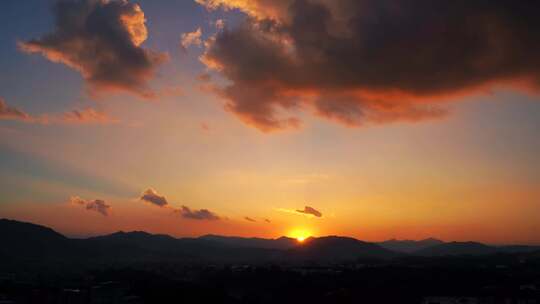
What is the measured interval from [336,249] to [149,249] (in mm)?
50636

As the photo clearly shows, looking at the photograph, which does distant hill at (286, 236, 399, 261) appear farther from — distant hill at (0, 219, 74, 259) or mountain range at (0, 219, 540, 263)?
distant hill at (0, 219, 74, 259)

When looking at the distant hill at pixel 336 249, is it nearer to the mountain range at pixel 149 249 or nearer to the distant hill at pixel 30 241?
the mountain range at pixel 149 249

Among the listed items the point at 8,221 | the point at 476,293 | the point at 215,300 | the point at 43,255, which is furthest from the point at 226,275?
the point at 8,221

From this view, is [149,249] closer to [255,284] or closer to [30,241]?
[30,241]

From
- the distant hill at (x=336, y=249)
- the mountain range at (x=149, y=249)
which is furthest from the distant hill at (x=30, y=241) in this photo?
the distant hill at (x=336, y=249)

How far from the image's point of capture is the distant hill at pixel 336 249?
140000 millimetres

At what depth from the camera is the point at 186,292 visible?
153ft

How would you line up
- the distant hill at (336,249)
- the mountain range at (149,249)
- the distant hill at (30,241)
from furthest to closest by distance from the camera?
1. the distant hill at (336,249)
2. the mountain range at (149,249)
3. the distant hill at (30,241)

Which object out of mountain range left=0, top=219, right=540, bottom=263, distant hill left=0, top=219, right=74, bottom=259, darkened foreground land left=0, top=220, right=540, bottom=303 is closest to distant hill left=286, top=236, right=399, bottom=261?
mountain range left=0, top=219, right=540, bottom=263

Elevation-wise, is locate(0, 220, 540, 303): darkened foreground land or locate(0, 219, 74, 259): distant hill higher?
locate(0, 219, 74, 259): distant hill

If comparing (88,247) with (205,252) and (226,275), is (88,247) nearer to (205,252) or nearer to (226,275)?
(205,252)

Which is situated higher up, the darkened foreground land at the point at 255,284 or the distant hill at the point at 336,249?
the distant hill at the point at 336,249

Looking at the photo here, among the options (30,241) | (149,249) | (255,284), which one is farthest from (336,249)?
(255,284)

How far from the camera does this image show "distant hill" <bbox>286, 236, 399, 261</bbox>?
459 feet
